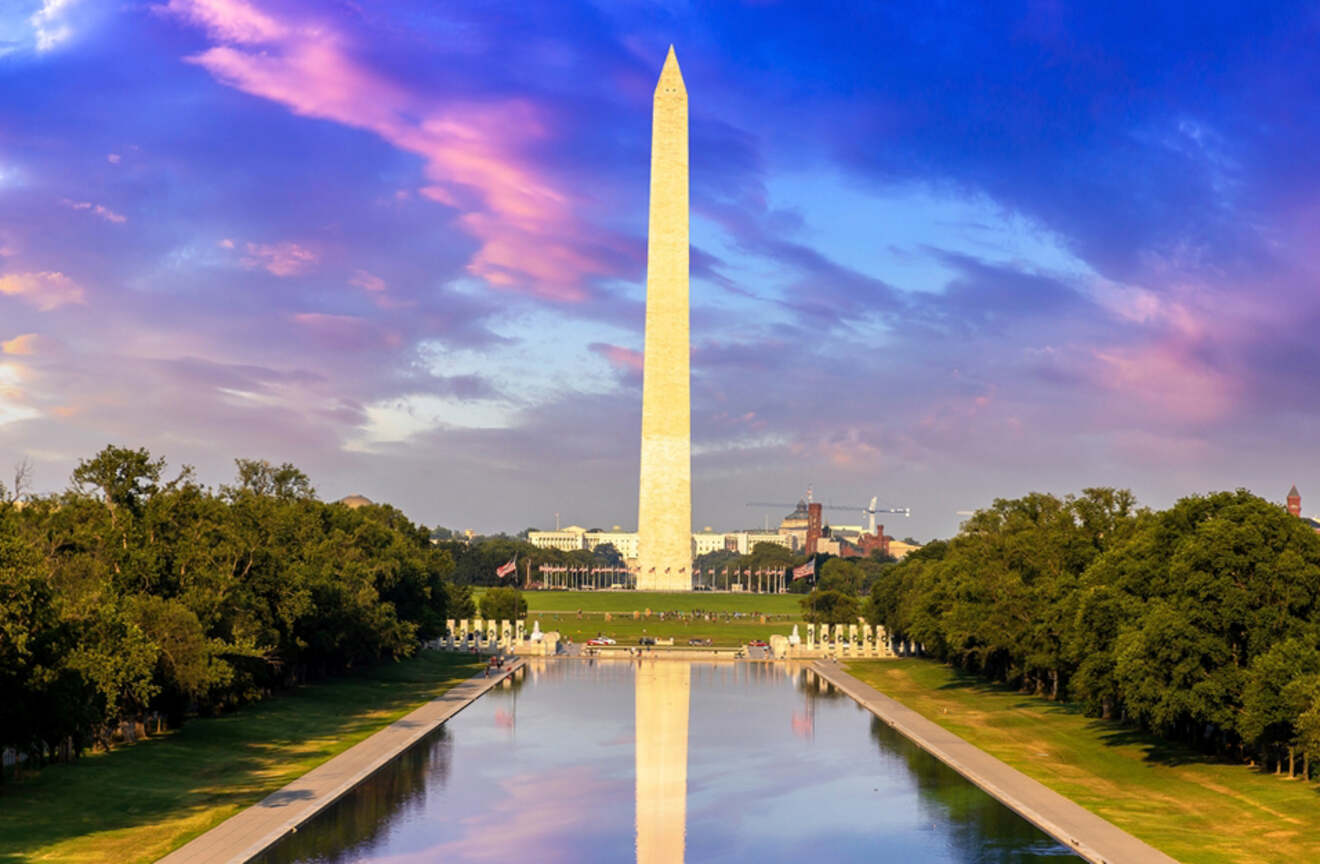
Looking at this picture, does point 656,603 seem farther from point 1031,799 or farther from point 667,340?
point 1031,799

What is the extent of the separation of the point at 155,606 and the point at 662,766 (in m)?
15.5

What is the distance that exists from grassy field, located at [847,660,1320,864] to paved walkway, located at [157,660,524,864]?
697 inches

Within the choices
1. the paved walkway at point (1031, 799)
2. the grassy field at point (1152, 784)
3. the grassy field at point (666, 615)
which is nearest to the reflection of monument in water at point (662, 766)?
the paved walkway at point (1031, 799)

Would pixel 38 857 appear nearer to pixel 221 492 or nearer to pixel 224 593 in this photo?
pixel 224 593

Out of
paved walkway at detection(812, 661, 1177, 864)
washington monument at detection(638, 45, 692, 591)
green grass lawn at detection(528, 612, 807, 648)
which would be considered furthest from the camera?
washington monument at detection(638, 45, 692, 591)

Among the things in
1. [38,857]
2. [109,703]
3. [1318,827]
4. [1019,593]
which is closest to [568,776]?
[109,703]

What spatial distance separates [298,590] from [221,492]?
8440mm

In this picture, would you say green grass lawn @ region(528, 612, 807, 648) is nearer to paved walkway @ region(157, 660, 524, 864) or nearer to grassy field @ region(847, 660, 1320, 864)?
grassy field @ region(847, 660, 1320, 864)


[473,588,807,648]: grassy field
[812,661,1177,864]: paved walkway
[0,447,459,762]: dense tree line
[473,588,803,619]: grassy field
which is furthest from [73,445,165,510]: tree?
[473,588,803,619]: grassy field

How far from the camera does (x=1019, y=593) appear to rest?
6291 cm

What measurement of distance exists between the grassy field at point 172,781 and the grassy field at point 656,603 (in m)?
63.3

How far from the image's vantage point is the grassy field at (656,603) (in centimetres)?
12006

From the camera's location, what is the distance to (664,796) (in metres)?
35.8

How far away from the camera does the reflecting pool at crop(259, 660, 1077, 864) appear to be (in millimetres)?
29094
